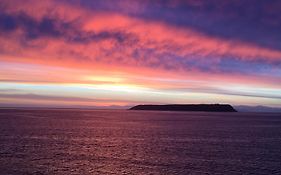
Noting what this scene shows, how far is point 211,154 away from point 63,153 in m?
22.0

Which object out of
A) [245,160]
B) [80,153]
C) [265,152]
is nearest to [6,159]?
[80,153]

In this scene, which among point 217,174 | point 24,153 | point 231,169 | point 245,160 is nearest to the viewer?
point 217,174

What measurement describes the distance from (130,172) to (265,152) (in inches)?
1093

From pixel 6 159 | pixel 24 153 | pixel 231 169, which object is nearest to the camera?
pixel 231 169

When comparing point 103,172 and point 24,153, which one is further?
point 24,153

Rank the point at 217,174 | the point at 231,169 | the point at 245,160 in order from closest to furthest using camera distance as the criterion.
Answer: the point at 217,174 → the point at 231,169 → the point at 245,160

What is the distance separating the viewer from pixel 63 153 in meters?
54.2

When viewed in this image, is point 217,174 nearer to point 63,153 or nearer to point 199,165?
point 199,165

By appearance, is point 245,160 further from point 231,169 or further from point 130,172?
point 130,172

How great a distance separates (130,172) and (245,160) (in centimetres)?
1789

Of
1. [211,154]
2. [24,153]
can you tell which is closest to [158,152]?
[211,154]

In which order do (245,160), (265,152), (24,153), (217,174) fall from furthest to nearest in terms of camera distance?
1. (265,152)
2. (24,153)
3. (245,160)
4. (217,174)

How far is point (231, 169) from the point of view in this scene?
42906mm

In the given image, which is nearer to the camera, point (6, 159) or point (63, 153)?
point (6, 159)
